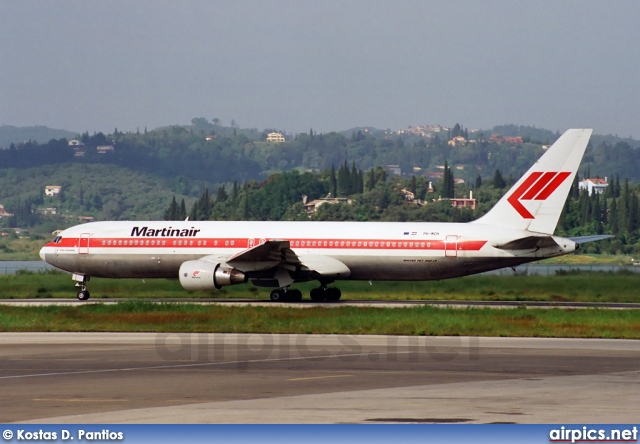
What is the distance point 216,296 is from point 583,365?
94.6 feet

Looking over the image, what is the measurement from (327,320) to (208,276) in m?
11.4

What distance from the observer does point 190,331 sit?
34844 millimetres

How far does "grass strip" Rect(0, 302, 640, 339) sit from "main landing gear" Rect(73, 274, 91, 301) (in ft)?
27.2

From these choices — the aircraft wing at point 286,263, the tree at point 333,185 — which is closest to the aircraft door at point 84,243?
the aircraft wing at point 286,263

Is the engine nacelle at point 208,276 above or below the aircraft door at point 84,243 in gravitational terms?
below

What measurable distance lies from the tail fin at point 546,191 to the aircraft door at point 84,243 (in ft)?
61.6

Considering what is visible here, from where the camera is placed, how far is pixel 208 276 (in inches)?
1869

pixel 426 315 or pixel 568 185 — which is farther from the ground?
pixel 568 185

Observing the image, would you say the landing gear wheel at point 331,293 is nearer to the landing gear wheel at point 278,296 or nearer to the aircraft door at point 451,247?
the landing gear wheel at point 278,296

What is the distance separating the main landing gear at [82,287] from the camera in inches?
1994

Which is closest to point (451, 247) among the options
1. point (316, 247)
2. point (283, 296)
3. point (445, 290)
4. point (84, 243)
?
point (316, 247)

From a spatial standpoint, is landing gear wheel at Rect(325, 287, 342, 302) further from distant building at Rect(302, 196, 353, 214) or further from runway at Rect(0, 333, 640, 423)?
distant building at Rect(302, 196, 353, 214)

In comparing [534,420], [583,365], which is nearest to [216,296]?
[583,365]

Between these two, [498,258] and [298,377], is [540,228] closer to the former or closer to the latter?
[498,258]
